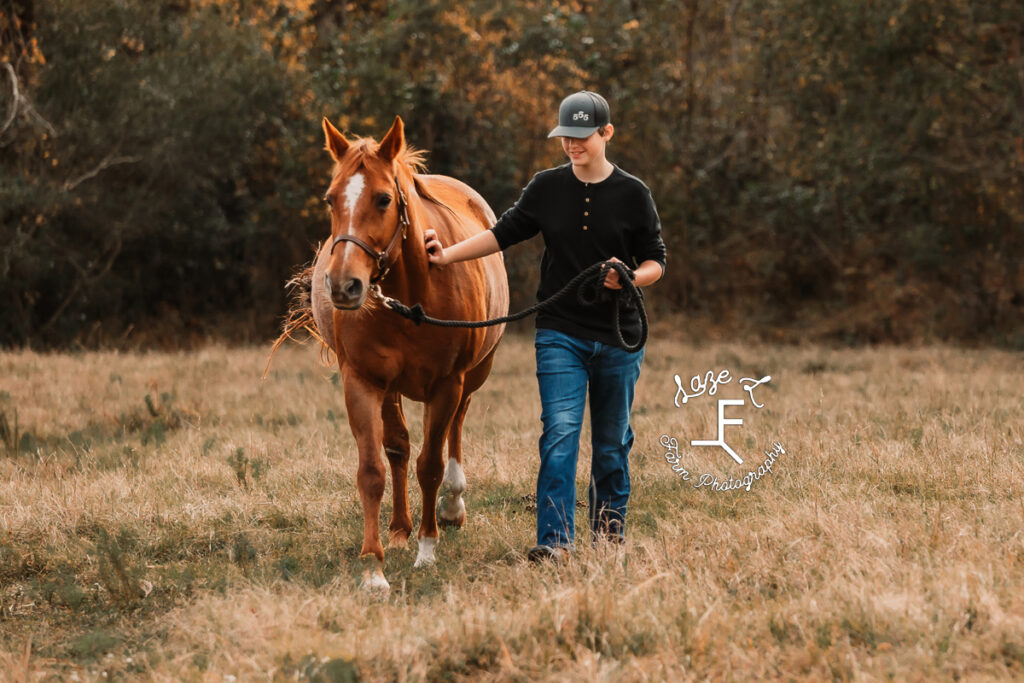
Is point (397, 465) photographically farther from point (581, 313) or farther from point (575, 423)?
point (581, 313)

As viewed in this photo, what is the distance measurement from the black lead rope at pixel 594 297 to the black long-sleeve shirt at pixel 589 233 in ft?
0.16

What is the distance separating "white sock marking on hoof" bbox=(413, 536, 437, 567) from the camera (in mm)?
5404

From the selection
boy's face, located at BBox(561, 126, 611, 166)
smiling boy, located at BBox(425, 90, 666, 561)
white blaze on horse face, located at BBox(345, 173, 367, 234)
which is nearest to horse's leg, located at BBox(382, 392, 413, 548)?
smiling boy, located at BBox(425, 90, 666, 561)

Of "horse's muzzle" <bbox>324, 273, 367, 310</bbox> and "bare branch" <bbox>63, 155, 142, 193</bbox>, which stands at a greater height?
"bare branch" <bbox>63, 155, 142, 193</bbox>

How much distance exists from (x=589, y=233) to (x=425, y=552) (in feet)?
5.99

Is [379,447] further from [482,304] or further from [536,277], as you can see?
[536,277]

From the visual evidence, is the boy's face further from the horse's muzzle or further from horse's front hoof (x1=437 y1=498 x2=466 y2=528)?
horse's front hoof (x1=437 y1=498 x2=466 y2=528)

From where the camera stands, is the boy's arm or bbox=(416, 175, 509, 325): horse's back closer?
the boy's arm

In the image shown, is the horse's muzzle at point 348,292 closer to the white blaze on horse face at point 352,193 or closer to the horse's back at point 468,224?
the white blaze on horse face at point 352,193

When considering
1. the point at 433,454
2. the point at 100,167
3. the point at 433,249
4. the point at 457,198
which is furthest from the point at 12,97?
the point at 433,249

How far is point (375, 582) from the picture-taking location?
480cm

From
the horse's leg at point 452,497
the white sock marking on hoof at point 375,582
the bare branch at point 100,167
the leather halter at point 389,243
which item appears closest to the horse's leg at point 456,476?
the horse's leg at point 452,497

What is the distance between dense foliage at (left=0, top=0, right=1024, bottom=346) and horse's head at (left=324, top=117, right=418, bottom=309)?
1128cm

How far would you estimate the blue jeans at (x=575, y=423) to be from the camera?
495 centimetres
